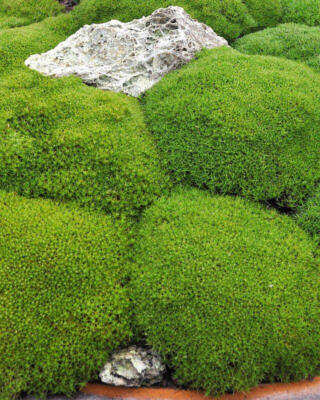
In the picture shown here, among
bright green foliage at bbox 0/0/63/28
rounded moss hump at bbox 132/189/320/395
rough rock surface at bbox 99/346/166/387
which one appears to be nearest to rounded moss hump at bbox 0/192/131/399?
rough rock surface at bbox 99/346/166/387

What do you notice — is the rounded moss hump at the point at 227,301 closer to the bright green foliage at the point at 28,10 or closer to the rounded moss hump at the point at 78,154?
the rounded moss hump at the point at 78,154

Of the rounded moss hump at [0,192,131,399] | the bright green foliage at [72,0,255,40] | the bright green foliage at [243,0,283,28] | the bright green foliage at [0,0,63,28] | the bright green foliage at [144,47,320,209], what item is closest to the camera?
the rounded moss hump at [0,192,131,399]

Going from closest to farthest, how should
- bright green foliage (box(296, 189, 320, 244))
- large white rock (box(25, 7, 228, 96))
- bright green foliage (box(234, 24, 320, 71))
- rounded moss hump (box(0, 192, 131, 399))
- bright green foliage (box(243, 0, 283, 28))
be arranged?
rounded moss hump (box(0, 192, 131, 399))
bright green foliage (box(296, 189, 320, 244))
large white rock (box(25, 7, 228, 96))
bright green foliage (box(234, 24, 320, 71))
bright green foliage (box(243, 0, 283, 28))

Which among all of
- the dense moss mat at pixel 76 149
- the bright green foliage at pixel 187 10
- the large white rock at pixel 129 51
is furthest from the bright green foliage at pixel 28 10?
the dense moss mat at pixel 76 149

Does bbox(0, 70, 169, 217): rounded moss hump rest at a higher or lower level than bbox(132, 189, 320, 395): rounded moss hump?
higher

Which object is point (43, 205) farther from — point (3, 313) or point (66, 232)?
point (3, 313)

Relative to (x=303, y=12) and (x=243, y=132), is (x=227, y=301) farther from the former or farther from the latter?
(x=303, y=12)

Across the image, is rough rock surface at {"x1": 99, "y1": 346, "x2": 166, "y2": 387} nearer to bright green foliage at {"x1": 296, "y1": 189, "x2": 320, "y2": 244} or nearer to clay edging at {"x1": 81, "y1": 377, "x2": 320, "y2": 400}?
clay edging at {"x1": 81, "y1": 377, "x2": 320, "y2": 400}
